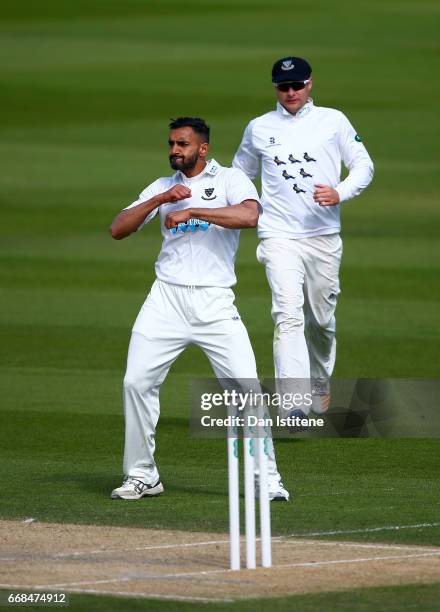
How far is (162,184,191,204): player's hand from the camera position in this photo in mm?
8562

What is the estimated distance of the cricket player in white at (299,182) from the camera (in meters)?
10.8

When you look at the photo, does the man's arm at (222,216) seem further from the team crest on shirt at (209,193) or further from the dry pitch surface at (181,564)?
the dry pitch surface at (181,564)

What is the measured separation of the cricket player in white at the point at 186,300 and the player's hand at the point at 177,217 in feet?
0.43

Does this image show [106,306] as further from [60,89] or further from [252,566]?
[60,89]

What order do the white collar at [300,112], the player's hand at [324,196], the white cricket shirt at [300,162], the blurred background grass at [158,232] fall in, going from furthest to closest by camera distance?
the white collar at [300,112]
the white cricket shirt at [300,162]
the player's hand at [324,196]
the blurred background grass at [158,232]

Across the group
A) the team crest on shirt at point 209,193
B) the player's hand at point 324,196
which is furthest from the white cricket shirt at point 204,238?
the player's hand at point 324,196

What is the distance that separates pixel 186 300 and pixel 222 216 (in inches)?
20.6

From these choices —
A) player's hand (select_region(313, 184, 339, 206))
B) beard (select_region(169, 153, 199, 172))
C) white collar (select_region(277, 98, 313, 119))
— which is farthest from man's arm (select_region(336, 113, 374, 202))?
beard (select_region(169, 153, 199, 172))

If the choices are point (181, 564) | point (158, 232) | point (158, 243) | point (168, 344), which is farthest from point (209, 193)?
point (158, 232)

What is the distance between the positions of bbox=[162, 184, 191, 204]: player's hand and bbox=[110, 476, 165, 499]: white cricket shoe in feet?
5.13

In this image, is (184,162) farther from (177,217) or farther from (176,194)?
(177,217)

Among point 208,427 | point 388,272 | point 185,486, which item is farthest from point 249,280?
point 185,486

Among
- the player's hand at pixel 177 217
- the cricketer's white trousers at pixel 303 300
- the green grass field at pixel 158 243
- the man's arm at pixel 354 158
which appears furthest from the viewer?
the man's arm at pixel 354 158

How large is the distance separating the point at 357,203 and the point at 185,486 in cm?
1474
